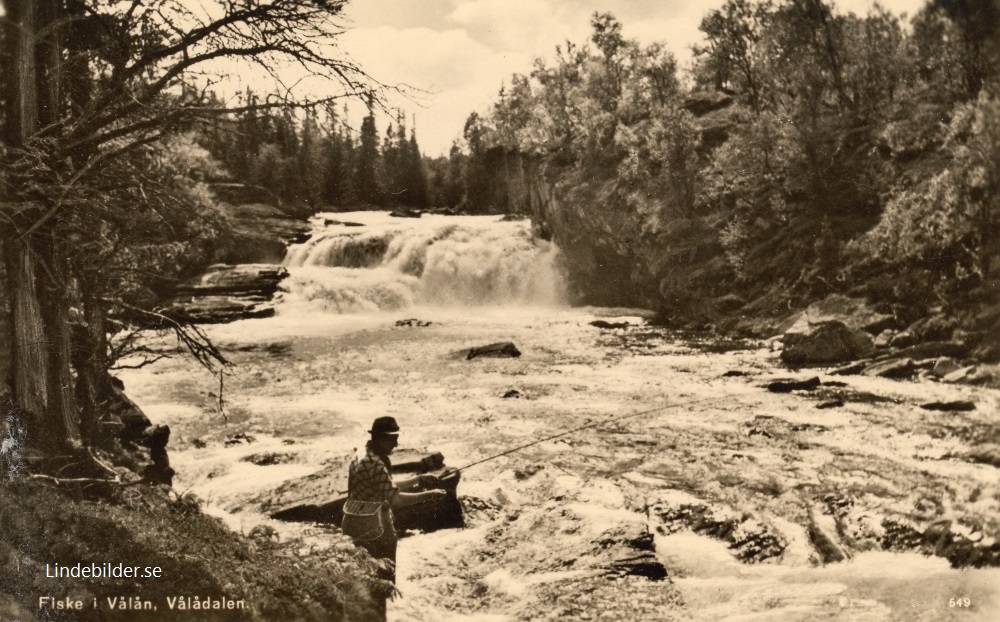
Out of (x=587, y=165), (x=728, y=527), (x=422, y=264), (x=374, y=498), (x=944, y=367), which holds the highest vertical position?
(x=587, y=165)

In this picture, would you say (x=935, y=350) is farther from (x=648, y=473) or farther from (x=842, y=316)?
(x=648, y=473)

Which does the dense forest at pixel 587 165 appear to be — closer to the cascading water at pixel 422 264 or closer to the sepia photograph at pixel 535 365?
the sepia photograph at pixel 535 365

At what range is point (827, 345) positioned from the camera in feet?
51.5

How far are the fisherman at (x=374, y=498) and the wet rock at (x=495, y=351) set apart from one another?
38.7 ft

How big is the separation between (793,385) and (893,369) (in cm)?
225

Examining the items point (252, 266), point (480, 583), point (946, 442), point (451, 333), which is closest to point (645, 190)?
point (451, 333)

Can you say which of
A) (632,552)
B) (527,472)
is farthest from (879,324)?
(632,552)

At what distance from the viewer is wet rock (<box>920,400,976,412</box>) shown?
1068cm

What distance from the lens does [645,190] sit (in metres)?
27.3

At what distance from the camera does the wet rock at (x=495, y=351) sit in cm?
1753

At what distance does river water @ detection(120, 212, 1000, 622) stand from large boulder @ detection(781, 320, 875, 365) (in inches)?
38.3

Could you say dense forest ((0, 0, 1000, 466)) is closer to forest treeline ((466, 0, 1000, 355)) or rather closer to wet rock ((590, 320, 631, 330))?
forest treeline ((466, 0, 1000, 355))

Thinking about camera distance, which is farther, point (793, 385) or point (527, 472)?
point (793, 385)

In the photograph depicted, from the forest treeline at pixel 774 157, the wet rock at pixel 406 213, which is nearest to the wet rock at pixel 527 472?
the forest treeline at pixel 774 157
